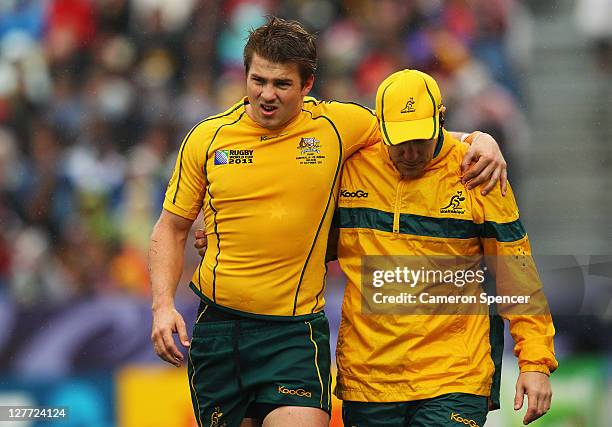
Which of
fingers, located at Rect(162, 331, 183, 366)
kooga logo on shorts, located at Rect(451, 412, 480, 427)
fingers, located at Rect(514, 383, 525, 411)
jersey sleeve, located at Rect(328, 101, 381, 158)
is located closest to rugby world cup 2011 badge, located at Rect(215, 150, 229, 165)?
jersey sleeve, located at Rect(328, 101, 381, 158)

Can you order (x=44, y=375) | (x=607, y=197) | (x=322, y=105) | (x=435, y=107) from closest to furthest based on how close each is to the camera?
(x=435, y=107) < (x=322, y=105) < (x=44, y=375) < (x=607, y=197)

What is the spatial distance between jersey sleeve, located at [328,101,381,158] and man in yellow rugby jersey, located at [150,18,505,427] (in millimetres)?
28

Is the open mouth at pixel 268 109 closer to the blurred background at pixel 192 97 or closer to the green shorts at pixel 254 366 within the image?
the green shorts at pixel 254 366

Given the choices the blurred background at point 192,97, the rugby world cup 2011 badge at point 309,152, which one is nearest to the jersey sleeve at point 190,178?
the rugby world cup 2011 badge at point 309,152

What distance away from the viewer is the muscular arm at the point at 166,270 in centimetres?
402

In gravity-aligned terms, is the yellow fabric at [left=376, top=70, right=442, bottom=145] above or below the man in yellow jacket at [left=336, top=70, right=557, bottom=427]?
above

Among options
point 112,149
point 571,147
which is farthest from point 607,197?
→ point 112,149

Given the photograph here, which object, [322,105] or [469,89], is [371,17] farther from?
[322,105]

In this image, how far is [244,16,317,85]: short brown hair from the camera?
400 cm

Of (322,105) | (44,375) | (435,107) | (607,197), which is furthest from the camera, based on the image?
(607,197)

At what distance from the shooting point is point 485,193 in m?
4.06

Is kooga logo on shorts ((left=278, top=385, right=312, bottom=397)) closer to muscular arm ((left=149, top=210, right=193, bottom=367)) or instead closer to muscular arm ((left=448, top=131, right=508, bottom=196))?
muscular arm ((left=149, top=210, right=193, bottom=367))

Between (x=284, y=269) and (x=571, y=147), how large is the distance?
16.5 feet

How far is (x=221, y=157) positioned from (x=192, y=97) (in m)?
4.68
